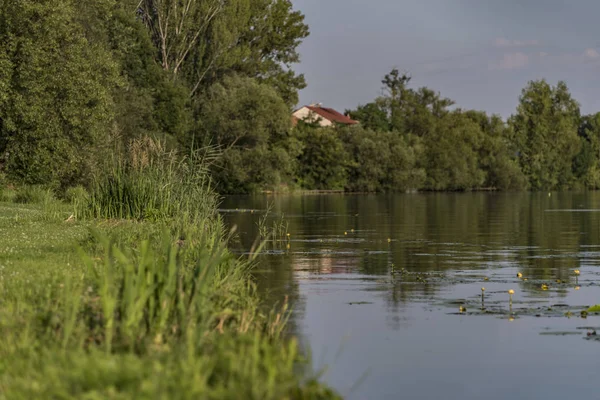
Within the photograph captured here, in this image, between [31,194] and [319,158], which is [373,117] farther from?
[31,194]

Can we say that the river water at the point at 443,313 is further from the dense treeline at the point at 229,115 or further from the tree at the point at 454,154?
the tree at the point at 454,154

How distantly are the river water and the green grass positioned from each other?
1017 millimetres

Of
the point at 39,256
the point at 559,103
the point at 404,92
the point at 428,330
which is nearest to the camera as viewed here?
the point at 428,330

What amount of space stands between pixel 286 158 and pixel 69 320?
77029 mm

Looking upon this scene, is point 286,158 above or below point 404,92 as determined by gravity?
below

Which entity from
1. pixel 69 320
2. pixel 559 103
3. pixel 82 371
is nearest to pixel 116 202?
pixel 69 320

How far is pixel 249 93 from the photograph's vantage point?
276 ft

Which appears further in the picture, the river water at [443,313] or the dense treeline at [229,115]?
the dense treeline at [229,115]

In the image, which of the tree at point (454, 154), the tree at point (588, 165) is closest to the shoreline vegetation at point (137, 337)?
the tree at point (454, 154)

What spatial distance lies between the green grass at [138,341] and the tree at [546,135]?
132607 mm

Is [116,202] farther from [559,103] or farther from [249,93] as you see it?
[559,103]

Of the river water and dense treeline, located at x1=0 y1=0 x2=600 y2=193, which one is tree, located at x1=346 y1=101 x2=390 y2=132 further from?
the river water

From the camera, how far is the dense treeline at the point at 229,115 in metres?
41.8

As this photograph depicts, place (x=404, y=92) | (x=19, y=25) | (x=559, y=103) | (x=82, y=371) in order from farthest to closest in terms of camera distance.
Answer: (x=559, y=103)
(x=404, y=92)
(x=19, y=25)
(x=82, y=371)
